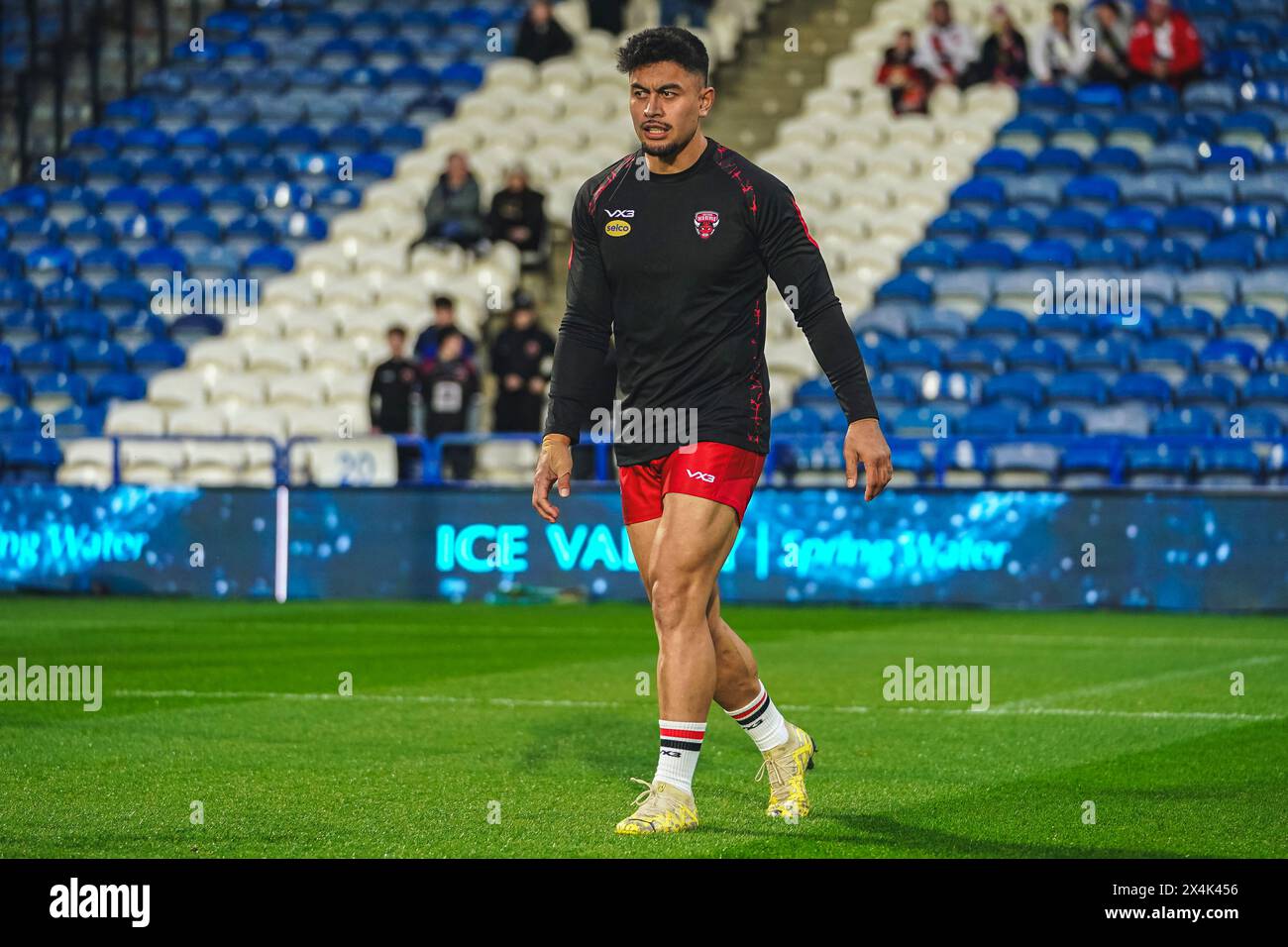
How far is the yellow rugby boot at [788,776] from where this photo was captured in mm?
6504

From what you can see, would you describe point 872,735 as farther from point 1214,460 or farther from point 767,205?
point 1214,460

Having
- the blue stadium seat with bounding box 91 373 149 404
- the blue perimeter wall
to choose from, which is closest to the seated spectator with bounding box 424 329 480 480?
the blue perimeter wall

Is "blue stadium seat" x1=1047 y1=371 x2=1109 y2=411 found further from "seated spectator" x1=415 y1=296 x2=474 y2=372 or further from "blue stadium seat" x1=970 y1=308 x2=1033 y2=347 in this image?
"seated spectator" x1=415 y1=296 x2=474 y2=372

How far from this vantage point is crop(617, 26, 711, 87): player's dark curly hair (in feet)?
20.5

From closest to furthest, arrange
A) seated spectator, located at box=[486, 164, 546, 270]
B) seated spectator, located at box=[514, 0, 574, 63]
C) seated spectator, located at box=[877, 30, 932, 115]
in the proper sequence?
seated spectator, located at box=[486, 164, 546, 270]
seated spectator, located at box=[877, 30, 932, 115]
seated spectator, located at box=[514, 0, 574, 63]

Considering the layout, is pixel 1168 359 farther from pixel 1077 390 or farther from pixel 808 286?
pixel 808 286

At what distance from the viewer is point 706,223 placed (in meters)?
6.35

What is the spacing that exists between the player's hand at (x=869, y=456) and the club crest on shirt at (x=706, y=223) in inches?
30.8

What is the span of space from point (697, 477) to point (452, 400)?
12.0 m

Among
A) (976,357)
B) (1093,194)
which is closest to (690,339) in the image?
(976,357)

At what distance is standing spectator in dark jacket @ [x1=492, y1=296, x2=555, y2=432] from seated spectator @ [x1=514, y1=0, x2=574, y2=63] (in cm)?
697

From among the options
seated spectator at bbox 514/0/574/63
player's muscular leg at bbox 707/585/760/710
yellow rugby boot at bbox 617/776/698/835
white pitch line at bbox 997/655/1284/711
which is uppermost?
seated spectator at bbox 514/0/574/63
